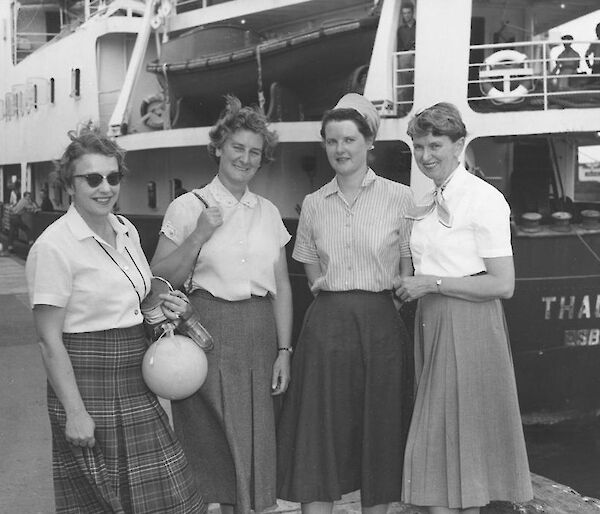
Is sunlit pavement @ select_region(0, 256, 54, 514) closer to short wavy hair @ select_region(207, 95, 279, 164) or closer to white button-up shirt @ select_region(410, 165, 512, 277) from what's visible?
short wavy hair @ select_region(207, 95, 279, 164)

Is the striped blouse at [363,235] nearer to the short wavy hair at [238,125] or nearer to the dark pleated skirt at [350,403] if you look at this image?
the dark pleated skirt at [350,403]

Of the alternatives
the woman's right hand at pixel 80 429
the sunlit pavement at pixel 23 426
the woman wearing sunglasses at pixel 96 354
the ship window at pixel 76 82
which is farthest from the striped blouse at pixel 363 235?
the ship window at pixel 76 82

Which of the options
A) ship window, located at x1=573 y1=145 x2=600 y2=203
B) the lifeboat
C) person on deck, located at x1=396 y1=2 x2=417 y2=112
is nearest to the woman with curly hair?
person on deck, located at x1=396 y1=2 x2=417 y2=112

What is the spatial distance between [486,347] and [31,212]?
53.6 feet

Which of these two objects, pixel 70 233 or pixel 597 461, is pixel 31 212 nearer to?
pixel 597 461

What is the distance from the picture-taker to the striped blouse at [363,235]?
12.2 ft

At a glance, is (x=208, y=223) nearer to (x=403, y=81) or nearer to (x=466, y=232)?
(x=466, y=232)

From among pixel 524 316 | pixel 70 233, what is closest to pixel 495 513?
pixel 70 233

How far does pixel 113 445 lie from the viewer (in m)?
3.14

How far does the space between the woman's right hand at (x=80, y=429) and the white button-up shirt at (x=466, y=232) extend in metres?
1.41

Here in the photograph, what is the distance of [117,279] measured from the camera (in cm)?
313

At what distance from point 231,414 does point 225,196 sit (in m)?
0.90

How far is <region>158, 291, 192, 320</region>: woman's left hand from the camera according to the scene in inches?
133

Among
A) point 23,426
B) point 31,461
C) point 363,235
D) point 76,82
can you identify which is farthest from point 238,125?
point 76,82
